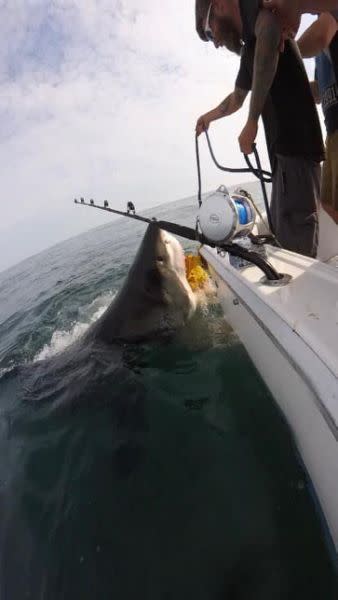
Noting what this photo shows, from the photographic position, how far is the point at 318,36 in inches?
113

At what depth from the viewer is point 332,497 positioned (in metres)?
1.38

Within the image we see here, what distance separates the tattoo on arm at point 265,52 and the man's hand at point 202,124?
4.14 feet

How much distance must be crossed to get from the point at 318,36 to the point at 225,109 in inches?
32.9

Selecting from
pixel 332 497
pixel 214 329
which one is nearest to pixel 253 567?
pixel 332 497

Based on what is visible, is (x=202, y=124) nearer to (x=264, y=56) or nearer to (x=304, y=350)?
(x=264, y=56)

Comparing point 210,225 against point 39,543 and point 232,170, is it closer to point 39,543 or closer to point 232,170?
point 232,170

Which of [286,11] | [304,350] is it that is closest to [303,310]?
[304,350]

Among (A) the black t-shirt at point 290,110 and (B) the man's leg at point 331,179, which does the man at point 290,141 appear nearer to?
(A) the black t-shirt at point 290,110

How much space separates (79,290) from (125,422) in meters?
6.37

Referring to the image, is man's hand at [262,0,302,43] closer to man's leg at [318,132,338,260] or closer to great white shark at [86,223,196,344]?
man's leg at [318,132,338,260]

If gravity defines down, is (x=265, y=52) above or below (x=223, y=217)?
above

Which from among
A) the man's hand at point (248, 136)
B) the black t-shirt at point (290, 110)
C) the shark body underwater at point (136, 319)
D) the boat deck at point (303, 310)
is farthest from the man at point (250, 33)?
the shark body underwater at point (136, 319)

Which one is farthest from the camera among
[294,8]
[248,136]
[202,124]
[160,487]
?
[202,124]

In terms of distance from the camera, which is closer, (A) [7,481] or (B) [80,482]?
(B) [80,482]
